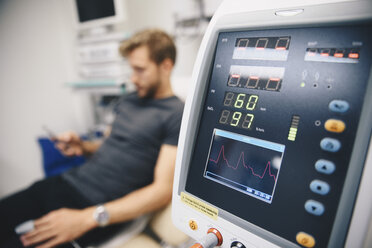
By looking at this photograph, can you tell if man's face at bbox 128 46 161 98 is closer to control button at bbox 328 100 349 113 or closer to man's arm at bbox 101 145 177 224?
man's arm at bbox 101 145 177 224

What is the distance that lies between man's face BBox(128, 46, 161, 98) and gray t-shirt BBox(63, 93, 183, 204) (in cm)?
8

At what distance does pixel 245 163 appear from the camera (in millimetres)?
451

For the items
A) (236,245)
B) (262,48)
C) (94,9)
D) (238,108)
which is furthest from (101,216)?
(94,9)

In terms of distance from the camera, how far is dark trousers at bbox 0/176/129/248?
38.2 inches

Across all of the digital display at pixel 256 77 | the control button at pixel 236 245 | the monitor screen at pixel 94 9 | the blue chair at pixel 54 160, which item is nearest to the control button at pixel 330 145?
the digital display at pixel 256 77

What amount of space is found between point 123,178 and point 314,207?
93cm

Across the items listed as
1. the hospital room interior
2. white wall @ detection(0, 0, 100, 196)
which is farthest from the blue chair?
the hospital room interior

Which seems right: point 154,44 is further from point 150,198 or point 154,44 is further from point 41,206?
point 41,206

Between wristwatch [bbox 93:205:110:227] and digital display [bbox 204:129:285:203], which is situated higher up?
digital display [bbox 204:129:285:203]

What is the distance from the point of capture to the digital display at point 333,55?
1.11ft

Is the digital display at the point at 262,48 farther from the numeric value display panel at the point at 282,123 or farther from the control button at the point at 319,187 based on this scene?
the control button at the point at 319,187

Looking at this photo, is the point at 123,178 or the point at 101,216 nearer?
the point at 101,216

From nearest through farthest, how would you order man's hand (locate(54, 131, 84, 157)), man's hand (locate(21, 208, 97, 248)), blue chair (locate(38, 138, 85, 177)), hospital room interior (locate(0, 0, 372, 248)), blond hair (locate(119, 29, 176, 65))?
hospital room interior (locate(0, 0, 372, 248)) < man's hand (locate(21, 208, 97, 248)) < blond hair (locate(119, 29, 176, 65)) < man's hand (locate(54, 131, 84, 157)) < blue chair (locate(38, 138, 85, 177))

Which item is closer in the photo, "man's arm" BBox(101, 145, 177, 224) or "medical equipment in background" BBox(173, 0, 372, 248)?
"medical equipment in background" BBox(173, 0, 372, 248)
